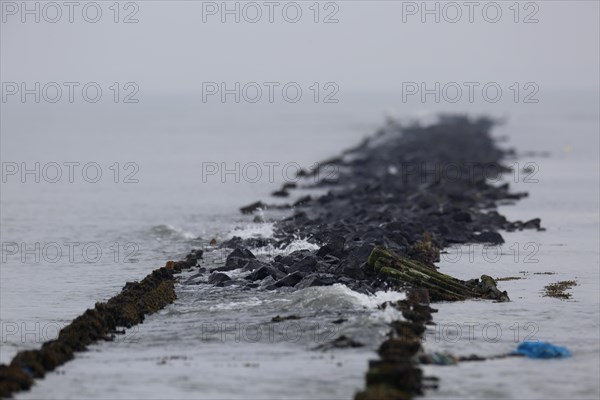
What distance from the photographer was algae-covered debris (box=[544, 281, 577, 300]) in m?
25.2

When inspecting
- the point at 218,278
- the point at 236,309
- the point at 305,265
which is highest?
the point at 305,265

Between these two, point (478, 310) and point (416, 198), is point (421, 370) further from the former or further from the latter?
point (416, 198)


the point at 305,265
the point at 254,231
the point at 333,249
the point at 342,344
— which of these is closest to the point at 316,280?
the point at 305,265

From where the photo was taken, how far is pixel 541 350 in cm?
1897

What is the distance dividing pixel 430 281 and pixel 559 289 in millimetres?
3174

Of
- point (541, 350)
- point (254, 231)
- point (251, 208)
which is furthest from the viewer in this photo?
point (251, 208)

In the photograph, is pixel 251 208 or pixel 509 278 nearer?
pixel 509 278

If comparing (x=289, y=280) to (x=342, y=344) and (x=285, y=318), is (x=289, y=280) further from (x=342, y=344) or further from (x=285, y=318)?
(x=342, y=344)

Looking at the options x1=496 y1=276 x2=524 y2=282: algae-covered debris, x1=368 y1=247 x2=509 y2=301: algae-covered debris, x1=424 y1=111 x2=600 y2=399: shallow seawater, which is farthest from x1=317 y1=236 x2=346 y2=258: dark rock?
x1=496 y1=276 x2=524 y2=282: algae-covered debris

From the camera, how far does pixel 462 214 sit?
38.8 metres

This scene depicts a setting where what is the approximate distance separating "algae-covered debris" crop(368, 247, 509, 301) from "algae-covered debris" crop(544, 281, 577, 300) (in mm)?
1223

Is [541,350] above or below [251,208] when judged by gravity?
below

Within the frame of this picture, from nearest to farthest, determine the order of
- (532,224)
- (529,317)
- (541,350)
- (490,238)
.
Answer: (541,350) → (529,317) → (490,238) → (532,224)

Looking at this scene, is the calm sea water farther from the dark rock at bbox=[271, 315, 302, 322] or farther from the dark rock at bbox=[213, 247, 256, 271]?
the dark rock at bbox=[213, 247, 256, 271]
